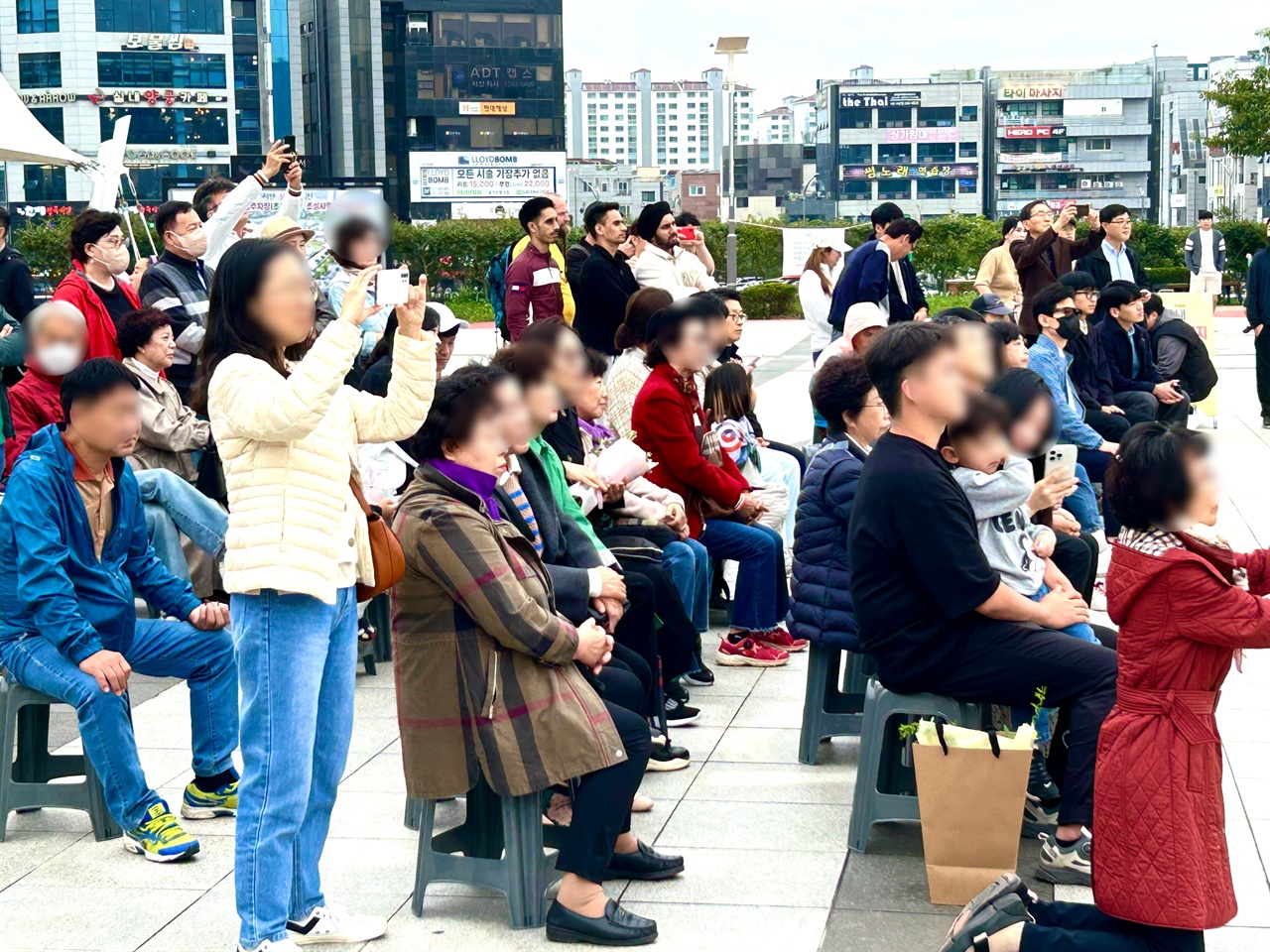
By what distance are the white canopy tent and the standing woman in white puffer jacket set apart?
6.34 metres

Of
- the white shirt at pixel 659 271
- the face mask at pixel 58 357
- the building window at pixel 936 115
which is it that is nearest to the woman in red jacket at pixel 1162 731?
the face mask at pixel 58 357

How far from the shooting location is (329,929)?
148 inches

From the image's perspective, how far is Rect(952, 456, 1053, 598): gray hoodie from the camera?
4238mm

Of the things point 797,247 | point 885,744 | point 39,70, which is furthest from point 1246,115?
point 39,70

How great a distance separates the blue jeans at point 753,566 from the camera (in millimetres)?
6500

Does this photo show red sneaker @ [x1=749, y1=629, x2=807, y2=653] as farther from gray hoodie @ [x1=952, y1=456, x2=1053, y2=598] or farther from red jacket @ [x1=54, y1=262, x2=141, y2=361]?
red jacket @ [x1=54, y1=262, x2=141, y2=361]

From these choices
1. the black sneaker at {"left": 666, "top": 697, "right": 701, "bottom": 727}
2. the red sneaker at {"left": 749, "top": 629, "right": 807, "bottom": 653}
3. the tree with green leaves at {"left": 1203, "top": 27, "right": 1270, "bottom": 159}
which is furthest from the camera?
the tree with green leaves at {"left": 1203, "top": 27, "right": 1270, "bottom": 159}

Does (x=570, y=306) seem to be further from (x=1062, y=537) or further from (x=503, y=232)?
(x=503, y=232)

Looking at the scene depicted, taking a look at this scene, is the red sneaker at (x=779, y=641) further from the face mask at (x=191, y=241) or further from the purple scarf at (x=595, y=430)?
the face mask at (x=191, y=241)

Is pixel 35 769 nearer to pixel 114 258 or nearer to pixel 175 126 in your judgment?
pixel 114 258

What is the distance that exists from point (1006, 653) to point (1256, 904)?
885mm

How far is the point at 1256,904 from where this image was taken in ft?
13.0

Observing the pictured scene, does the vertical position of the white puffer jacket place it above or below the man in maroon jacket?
below

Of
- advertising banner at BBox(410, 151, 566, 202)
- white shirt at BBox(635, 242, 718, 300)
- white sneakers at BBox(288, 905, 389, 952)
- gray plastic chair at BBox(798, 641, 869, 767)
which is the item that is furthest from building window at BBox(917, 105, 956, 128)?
white sneakers at BBox(288, 905, 389, 952)
